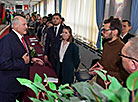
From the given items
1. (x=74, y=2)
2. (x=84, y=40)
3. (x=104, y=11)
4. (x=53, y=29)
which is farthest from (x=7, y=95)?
(x=74, y=2)

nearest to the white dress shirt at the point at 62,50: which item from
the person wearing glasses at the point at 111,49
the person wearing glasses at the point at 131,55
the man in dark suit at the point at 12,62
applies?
the person wearing glasses at the point at 111,49

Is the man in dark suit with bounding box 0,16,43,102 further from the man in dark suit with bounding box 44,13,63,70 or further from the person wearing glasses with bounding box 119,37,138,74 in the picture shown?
the man in dark suit with bounding box 44,13,63,70

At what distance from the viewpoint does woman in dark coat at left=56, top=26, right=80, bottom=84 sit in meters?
3.07

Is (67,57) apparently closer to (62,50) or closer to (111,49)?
(62,50)

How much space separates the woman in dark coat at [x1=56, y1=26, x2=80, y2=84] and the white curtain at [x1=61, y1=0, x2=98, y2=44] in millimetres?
2120

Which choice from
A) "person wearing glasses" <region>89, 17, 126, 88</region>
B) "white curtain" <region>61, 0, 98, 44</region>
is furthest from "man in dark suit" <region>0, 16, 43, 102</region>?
"white curtain" <region>61, 0, 98, 44</region>

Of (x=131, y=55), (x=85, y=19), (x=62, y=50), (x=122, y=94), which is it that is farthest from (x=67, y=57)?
(x=85, y=19)

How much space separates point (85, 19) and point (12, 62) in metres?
4.48

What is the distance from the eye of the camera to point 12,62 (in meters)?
1.88

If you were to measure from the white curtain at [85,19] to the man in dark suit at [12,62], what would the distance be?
3.38 metres

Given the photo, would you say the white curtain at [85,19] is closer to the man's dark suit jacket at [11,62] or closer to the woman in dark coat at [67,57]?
the woman in dark coat at [67,57]

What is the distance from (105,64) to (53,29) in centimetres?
205

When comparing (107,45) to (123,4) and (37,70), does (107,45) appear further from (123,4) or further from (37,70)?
(123,4)

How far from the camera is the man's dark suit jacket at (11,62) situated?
A: 1860mm
